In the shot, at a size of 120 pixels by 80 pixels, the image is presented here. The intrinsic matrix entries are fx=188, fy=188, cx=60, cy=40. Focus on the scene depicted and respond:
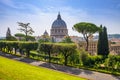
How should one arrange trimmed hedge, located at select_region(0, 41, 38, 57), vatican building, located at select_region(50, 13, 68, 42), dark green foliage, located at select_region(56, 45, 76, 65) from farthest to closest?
vatican building, located at select_region(50, 13, 68, 42) < trimmed hedge, located at select_region(0, 41, 38, 57) < dark green foliage, located at select_region(56, 45, 76, 65)

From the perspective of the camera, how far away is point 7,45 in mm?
61781

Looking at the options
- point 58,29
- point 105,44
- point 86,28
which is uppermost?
point 58,29

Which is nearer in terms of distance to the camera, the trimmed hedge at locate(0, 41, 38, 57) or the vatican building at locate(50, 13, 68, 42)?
the trimmed hedge at locate(0, 41, 38, 57)

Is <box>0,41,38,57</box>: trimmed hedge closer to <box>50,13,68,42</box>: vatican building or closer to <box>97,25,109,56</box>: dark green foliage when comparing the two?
<box>97,25,109,56</box>: dark green foliage

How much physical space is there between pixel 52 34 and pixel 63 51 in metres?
150

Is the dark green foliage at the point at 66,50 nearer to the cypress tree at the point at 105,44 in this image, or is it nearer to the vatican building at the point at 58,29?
the cypress tree at the point at 105,44

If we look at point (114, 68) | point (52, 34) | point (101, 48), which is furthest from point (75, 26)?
point (52, 34)

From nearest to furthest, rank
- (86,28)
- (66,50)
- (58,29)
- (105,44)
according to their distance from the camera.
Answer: (66,50) < (105,44) < (86,28) < (58,29)

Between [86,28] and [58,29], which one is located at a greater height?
[58,29]

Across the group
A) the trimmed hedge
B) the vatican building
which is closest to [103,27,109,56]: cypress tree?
the trimmed hedge

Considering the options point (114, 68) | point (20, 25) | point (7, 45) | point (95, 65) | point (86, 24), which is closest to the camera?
point (114, 68)

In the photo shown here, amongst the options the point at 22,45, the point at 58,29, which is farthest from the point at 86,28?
the point at 58,29

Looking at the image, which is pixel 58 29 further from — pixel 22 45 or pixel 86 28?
pixel 22 45

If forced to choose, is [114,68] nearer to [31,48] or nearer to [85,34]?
[31,48]
